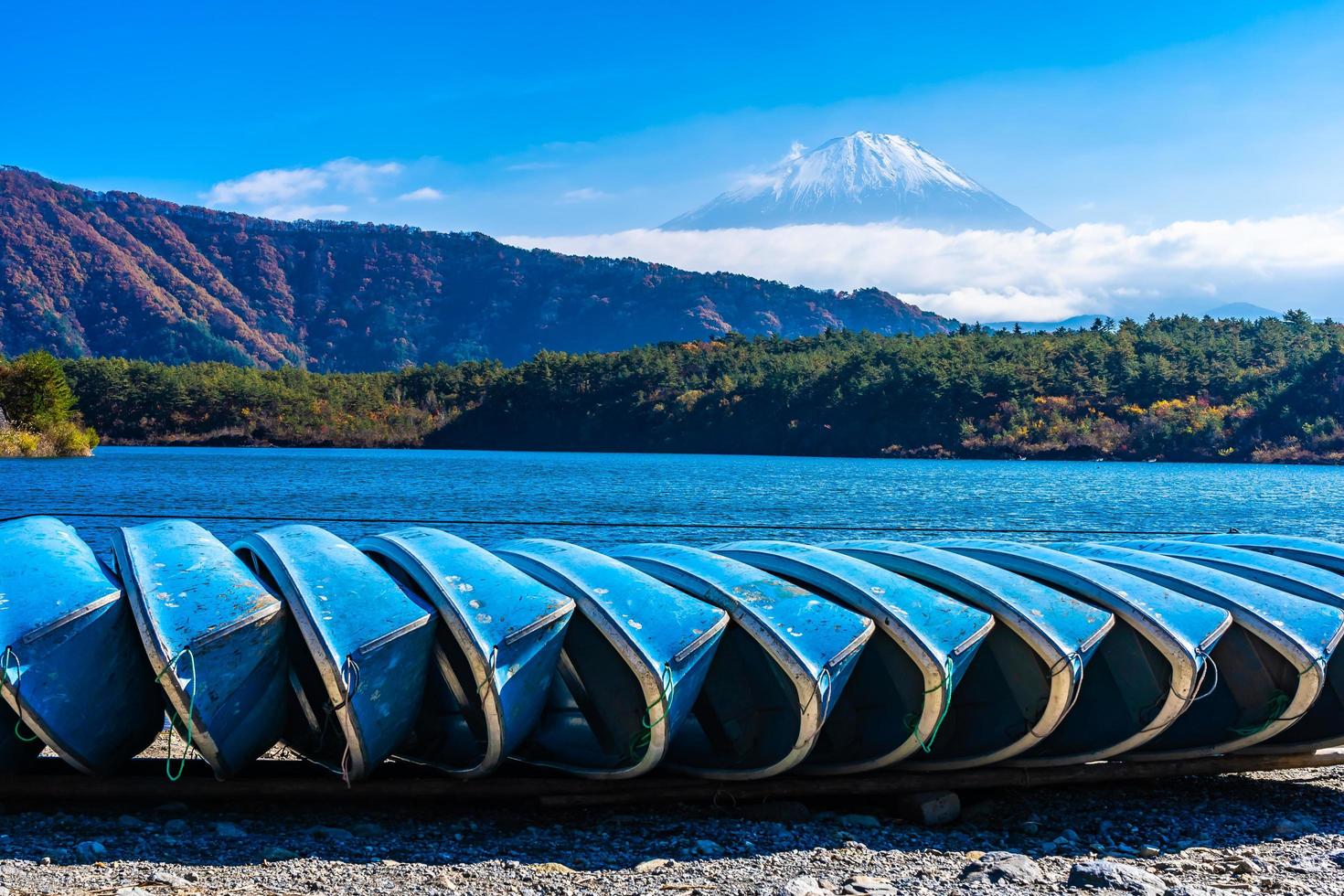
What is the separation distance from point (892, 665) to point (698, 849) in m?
1.85

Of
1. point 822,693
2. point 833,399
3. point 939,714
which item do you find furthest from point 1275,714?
point 833,399

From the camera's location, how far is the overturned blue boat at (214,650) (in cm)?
624

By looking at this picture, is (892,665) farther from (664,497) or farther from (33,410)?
(33,410)

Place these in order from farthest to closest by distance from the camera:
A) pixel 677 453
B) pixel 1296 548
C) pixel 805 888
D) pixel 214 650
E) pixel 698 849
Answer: pixel 677 453 < pixel 1296 548 < pixel 214 650 < pixel 698 849 < pixel 805 888

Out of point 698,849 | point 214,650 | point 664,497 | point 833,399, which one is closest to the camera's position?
point 698,849

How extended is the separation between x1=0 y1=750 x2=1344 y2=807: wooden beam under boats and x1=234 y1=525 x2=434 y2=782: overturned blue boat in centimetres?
22

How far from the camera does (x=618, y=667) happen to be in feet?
24.2

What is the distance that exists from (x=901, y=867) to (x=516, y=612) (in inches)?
92.9

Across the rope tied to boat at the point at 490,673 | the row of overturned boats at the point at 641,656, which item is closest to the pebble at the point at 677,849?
the row of overturned boats at the point at 641,656

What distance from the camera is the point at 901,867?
19.9 feet

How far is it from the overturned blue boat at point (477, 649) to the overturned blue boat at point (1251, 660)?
382 centimetres

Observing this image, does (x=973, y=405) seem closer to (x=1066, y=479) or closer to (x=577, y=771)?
(x=1066, y=479)

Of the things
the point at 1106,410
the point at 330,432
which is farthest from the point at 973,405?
the point at 330,432

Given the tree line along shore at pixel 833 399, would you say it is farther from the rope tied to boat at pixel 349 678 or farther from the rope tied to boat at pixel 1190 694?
the rope tied to boat at pixel 1190 694
